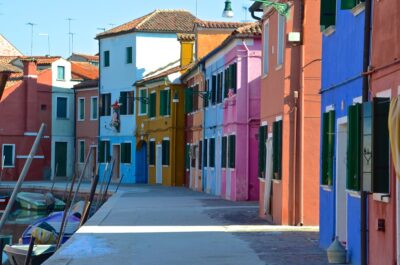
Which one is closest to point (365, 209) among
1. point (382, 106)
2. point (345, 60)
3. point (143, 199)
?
point (382, 106)

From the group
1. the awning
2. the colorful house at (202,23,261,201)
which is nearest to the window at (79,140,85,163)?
the colorful house at (202,23,261,201)

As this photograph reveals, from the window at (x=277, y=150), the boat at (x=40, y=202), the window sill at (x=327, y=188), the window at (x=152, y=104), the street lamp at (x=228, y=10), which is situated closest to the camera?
the window sill at (x=327, y=188)

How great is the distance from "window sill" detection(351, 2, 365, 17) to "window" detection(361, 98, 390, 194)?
6.83 ft

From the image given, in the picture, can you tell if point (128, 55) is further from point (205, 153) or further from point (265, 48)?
point (265, 48)

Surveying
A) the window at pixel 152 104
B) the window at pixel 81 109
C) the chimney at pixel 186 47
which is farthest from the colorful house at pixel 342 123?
the window at pixel 81 109

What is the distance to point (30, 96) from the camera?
59.2 meters

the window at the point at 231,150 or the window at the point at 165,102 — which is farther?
the window at the point at 165,102

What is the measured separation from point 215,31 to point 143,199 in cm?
1208

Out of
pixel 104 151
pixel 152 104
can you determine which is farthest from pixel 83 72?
pixel 152 104

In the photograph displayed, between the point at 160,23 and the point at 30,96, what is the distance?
10.1 meters

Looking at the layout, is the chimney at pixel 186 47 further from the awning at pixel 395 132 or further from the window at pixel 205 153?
the awning at pixel 395 132

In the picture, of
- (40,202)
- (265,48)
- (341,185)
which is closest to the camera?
(341,185)

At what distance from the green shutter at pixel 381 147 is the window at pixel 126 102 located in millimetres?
42883

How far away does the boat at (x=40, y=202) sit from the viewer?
4391 cm
